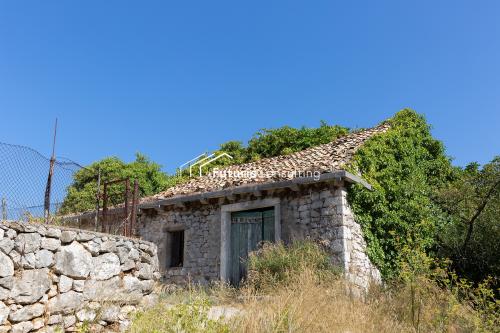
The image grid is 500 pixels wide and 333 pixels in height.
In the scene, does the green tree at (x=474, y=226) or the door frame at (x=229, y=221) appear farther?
the green tree at (x=474, y=226)

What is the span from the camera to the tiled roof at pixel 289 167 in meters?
10.5

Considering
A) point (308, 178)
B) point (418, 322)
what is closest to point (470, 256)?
point (308, 178)

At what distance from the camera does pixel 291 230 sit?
1024 centimetres

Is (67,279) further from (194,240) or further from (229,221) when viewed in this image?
(194,240)

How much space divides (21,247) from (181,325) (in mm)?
2987

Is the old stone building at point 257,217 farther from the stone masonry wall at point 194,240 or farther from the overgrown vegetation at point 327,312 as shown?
the overgrown vegetation at point 327,312

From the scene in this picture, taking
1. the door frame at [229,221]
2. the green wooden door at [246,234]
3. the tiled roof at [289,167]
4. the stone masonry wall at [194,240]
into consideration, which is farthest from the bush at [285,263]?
the stone masonry wall at [194,240]

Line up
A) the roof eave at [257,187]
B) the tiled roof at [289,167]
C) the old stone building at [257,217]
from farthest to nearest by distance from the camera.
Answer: the tiled roof at [289,167]
the old stone building at [257,217]
the roof eave at [257,187]

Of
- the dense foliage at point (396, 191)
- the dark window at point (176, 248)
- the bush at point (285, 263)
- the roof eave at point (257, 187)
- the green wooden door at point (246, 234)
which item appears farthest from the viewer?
the dark window at point (176, 248)

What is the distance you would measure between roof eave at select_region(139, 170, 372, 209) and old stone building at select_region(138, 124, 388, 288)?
0.8 inches

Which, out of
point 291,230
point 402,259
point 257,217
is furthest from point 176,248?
point 402,259

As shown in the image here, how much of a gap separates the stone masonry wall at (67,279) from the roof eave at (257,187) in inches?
148

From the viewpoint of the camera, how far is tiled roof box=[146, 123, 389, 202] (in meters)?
10.5

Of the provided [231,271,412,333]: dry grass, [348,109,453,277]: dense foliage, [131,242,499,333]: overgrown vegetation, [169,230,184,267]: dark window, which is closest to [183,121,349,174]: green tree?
[348,109,453,277]: dense foliage
